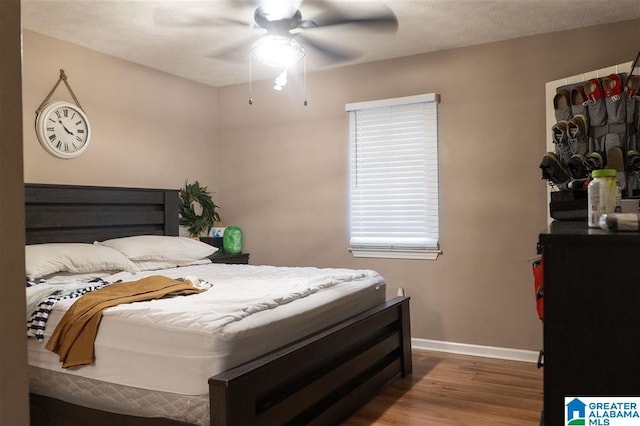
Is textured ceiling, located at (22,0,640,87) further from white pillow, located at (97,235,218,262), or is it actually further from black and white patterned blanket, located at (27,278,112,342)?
black and white patterned blanket, located at (27,278,112,342)

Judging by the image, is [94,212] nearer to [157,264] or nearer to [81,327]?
[157,264]

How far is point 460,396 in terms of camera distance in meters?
3.26

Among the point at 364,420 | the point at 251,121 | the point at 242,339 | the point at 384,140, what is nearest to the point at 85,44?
the point at 251,121

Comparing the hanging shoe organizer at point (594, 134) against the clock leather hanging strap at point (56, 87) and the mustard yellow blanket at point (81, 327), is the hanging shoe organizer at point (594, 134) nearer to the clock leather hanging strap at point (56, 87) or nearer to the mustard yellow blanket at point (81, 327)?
the mustard yellow blanket at point (81, 327)

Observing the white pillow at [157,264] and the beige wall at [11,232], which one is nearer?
the beige wall at [11,232]

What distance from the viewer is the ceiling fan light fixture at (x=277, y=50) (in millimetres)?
3184

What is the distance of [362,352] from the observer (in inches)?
121

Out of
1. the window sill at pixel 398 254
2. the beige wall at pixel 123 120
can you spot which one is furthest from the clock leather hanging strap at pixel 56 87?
the window sill at pixel 398 254

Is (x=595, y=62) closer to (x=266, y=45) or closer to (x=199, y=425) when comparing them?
(x=266, y=45)

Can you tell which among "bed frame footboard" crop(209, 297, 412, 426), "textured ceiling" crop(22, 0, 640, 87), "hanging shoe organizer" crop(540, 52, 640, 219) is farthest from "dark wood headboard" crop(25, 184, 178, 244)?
"hanging shoe organizer" crop(540, 52, 640, 219)

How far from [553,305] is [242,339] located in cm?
132

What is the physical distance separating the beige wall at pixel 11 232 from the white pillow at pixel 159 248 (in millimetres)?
2792

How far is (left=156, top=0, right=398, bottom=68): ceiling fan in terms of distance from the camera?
3221mm

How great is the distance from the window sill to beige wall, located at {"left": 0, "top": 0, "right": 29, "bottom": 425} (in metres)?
3.59
